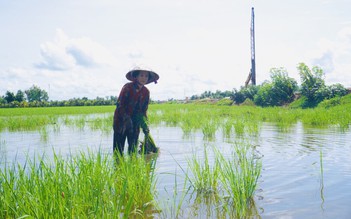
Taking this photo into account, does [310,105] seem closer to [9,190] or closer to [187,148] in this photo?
[187,148]

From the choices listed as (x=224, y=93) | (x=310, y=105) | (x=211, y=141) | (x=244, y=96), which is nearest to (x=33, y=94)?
(x=224, y=93)

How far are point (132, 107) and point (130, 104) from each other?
2.5 inches

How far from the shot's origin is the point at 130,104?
4.52 m

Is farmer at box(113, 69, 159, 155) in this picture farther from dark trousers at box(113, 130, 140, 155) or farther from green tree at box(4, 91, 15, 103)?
green tree at box(4, 91, 15, 103)

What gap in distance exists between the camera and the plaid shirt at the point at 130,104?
4.44 m

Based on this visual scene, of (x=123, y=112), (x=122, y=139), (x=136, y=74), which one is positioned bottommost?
(x=122, y=139)

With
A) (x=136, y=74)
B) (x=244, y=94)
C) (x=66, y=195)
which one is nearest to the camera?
(x=66, y=195)

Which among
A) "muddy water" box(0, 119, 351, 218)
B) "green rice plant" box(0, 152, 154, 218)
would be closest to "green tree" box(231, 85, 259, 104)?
"muddy water" box(0, 119, 351, 218)

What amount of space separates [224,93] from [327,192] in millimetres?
46364

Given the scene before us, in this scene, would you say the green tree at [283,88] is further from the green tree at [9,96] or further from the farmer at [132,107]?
the green tree at [9,96]

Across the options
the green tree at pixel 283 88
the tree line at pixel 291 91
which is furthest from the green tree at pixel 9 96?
the green tree at pixel 283 88

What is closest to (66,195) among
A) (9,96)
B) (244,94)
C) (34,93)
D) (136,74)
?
(136,74)

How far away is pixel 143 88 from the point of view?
15.0ft

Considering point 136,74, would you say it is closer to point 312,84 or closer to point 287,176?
point 287,176
